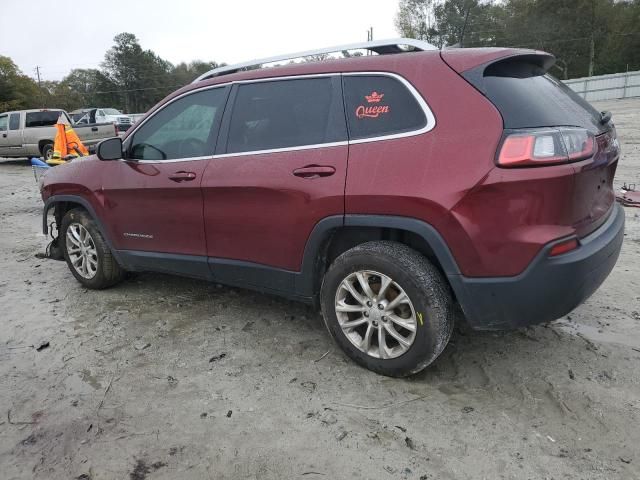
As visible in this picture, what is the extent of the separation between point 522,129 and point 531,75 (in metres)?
0.56

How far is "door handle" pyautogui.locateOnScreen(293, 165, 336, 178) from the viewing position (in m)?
2.87

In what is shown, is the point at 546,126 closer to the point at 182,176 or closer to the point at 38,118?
the point at 182,176

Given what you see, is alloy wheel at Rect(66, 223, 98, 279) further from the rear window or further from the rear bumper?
the rear window

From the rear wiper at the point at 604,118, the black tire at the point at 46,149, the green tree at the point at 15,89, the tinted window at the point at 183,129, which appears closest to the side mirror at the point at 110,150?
the tinted window at the point at 183,129

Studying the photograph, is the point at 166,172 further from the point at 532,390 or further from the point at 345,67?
the point at 532,390

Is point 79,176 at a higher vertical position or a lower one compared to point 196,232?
higher

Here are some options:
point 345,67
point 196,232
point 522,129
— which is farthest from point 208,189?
point 522,129

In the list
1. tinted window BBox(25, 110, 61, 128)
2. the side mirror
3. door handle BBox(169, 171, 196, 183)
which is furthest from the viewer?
tinted window BBox(25, 110, 61, 128)

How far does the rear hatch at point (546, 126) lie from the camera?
2.36 m

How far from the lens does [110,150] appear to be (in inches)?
155

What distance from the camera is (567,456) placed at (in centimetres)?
224

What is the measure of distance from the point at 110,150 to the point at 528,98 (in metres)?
3.04

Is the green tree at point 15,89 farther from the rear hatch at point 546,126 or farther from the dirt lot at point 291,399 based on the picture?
the rear hatch at point 546,126

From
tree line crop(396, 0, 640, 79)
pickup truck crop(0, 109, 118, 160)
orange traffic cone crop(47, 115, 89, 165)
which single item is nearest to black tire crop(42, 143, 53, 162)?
pickup truck crop(0, 109, 118, 160)
